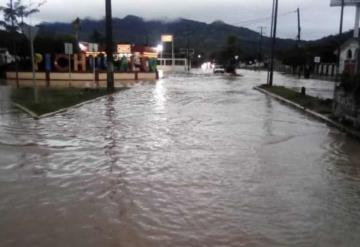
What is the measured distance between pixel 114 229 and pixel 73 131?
8443 millimetres

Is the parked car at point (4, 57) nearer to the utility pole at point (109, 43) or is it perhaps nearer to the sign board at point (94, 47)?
the sign board at point (94, 47)

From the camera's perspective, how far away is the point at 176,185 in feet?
29.3

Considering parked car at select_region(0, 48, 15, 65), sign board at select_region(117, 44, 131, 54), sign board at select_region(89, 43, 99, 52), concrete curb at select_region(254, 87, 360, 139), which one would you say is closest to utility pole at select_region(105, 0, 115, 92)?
concrete curb at select_region(254, 87, 360, 139)

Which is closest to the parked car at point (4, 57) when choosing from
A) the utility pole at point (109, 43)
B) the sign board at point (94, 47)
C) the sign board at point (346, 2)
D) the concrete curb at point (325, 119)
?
the sign board at point (94, 47)

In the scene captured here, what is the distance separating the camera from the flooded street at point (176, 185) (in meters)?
6.64

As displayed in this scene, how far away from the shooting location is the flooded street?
21.8 feet

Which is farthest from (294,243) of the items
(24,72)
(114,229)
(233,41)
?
(233,41)

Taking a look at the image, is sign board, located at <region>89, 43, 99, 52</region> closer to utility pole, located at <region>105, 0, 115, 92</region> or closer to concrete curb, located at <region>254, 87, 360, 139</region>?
utility pole, located at <region>105, 0, 115, 92</region>

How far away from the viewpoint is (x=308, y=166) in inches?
422

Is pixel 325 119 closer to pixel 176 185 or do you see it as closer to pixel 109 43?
pixel 176 185

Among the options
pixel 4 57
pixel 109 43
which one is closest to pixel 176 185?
pixel 109 43

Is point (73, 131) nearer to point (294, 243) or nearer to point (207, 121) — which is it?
point (207, 121)

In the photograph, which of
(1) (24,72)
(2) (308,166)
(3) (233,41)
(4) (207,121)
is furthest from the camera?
(3) (233,41)

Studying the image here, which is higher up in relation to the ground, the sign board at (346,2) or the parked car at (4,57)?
the sign board at (346,2)
